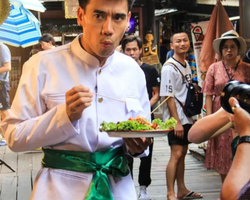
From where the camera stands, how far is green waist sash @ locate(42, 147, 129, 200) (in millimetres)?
2514

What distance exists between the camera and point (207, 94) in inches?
237

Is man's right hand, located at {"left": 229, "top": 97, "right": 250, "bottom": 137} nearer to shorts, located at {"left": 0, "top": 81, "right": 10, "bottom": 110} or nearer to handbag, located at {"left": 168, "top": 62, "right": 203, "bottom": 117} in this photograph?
handbag, located at {"left": 168, "top": 62, "right": 203, "bottom": 117}

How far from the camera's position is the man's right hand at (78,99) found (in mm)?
2242

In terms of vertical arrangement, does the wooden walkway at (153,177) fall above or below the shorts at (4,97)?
below

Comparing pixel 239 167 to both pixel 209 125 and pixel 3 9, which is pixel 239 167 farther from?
pixel 3 9

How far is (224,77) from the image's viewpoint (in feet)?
19.0

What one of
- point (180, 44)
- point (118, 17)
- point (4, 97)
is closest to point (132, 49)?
point (180, 44)

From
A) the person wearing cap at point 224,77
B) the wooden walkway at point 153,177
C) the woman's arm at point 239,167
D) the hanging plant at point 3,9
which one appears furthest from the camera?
the wooden walkway at point 153,177

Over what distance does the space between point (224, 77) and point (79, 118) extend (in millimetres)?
3714

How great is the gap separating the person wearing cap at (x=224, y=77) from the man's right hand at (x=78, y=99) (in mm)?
3669

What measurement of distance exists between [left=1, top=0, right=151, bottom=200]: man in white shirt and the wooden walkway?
3.97 m

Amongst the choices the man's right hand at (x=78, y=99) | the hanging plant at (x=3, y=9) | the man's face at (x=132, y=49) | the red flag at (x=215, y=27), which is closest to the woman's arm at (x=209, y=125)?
the man's right hand at (x=78, y=99)

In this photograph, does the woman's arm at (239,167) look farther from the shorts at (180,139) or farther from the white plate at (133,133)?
the shorts at (180,139)

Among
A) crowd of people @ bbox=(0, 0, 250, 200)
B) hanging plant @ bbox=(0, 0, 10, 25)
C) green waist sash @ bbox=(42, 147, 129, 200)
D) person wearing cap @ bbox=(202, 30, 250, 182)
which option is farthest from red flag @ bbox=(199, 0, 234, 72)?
green waist sash @ bbox=(42, 147, 129, 200)
